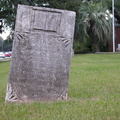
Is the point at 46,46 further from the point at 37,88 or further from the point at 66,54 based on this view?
the point at 37,88

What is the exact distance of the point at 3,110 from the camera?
5465mm

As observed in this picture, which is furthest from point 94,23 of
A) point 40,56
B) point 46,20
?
point 40,56

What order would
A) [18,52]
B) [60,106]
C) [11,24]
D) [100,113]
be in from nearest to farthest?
[100,113]
[60,106]
[18,52]
[11,24]

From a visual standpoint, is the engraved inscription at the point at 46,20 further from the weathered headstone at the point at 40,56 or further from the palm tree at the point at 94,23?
the palm tree at the point at 94,23

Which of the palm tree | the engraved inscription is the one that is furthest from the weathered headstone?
the palm tree

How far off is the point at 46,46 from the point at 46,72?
0.55 meters

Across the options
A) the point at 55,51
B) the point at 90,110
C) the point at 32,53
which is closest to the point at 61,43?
the point at 55,51

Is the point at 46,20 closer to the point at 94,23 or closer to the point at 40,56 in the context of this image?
the point at 40,56

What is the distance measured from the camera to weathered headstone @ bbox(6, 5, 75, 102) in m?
6.42

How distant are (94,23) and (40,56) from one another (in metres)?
34.4

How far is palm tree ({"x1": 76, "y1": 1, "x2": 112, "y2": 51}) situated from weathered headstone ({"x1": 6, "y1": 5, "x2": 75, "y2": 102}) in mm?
32047

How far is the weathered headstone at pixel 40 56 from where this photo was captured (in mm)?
6418

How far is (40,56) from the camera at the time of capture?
650cm

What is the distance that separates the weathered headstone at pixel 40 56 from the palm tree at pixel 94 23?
32.0m
